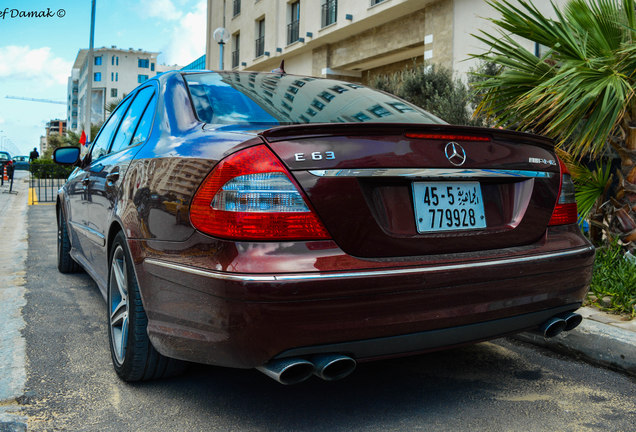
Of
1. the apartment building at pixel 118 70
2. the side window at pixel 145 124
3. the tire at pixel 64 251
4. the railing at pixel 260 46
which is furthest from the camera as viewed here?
the apartment building at pixel 118 70

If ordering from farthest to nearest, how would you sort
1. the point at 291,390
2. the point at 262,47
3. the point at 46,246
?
the point at 262,47 < the point at 46,246 < the point at 291,390

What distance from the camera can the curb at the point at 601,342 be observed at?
311 centimetres

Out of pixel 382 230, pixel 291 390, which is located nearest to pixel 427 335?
pixel 382 230

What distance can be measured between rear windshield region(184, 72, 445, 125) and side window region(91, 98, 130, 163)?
1.07 m

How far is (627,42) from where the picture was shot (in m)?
4.26

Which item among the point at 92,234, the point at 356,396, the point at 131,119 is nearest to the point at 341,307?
the point at 356,396

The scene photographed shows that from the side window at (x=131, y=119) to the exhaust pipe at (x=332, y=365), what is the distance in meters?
1.87

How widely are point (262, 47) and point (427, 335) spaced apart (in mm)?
24351

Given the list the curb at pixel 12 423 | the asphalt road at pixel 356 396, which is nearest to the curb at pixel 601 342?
the asphalt road at pixel 356 396

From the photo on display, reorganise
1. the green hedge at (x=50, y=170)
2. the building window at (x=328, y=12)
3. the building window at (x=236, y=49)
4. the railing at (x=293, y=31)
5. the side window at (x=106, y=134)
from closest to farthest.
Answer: the side window at (x=106, y=134) → the building window at (x=328, y=12) → the railing at (x=293, y=31) → the green hedge at (x=50, y=170) → the building window at (x=236, y=49)

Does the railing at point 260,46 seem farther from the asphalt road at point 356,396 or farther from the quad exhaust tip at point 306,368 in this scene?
the quad exhaust tip at point 306,368

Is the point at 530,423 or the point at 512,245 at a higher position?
the point at 512,245

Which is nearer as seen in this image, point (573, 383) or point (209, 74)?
point (573, 383)

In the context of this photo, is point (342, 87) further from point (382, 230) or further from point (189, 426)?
point (189, 426)
